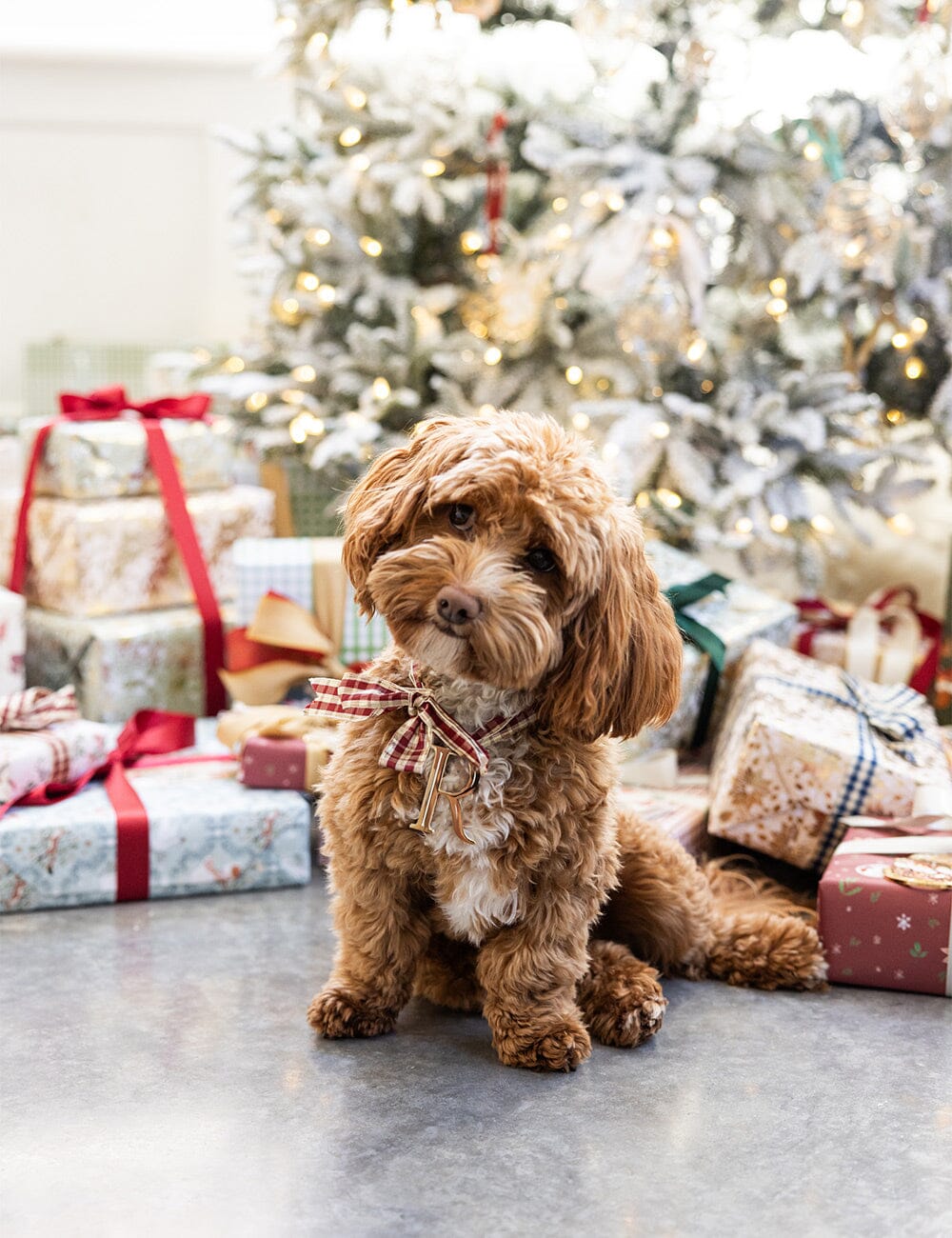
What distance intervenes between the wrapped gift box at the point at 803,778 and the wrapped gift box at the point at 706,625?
26 cm

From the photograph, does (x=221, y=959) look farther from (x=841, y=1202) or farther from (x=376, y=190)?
(x=376, y=190)

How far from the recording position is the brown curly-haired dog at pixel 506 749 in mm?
1560

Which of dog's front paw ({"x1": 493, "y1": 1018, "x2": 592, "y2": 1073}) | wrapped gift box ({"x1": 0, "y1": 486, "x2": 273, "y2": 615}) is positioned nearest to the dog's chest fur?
dog's front paw ({"x1": 493, "y1": 1018, "x2": 592, "y2": 1073})

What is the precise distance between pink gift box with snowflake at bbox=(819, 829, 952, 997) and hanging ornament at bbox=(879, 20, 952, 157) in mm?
1878

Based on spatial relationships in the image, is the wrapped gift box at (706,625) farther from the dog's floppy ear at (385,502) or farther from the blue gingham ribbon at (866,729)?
the dog's floppy ear at (385,502)

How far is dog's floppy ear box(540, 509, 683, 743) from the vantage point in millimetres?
1598

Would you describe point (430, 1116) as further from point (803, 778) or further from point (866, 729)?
point (866, 729)

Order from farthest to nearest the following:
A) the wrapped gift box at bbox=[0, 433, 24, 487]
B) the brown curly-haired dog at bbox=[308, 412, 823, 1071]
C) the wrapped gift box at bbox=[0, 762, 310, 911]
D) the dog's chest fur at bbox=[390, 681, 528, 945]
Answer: the wrapped gift box at bbox=[0, 433, 24, 487] < the wrapped gift box at bbox=[0, 762, 310, 911] < the dog's chest fur at bbox=[390, 681, 528, 945] < the brown curly-haired dog at bbox=[308, 412, 823, 1071]

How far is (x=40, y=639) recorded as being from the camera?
3051mm

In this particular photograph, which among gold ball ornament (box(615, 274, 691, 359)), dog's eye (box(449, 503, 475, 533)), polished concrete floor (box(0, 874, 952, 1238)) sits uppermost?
gold ball ornament (box(615, 274, 691, 359))

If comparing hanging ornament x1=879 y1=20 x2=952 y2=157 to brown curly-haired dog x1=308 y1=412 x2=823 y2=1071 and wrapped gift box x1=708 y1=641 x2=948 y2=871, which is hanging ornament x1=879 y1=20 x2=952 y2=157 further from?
brown curly-haired dog x1=308 y1=412 x2=823 y2=1071

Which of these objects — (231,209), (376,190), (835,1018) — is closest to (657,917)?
(835,1018)

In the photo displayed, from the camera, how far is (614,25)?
3086 mm

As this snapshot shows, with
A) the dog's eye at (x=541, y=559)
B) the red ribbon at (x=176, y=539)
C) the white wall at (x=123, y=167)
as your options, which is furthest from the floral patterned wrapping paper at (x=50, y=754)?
the white wall at (x=123, y=167)
